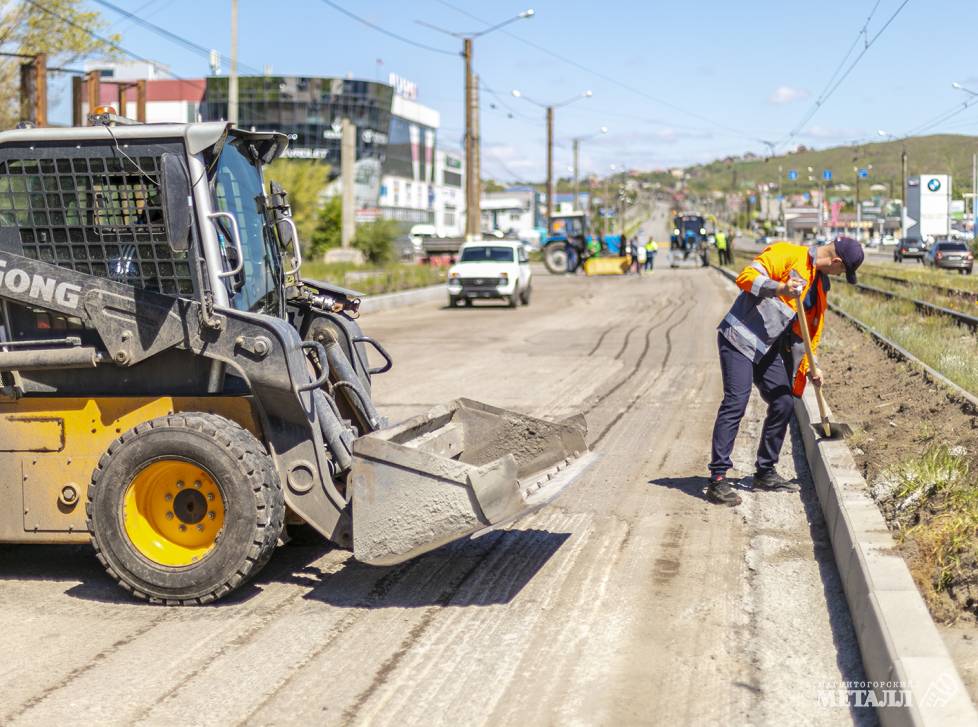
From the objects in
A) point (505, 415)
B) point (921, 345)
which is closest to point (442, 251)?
point (921, 345)

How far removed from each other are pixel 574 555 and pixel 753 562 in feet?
3.28

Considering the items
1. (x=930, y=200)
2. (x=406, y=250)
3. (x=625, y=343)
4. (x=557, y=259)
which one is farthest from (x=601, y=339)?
(x=406, y=250)

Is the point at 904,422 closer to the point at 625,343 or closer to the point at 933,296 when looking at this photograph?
the point at 625,343

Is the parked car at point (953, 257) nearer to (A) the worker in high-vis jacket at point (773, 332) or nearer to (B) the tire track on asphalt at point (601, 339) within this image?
(B) the tire track on asphalt at point (601, 339)

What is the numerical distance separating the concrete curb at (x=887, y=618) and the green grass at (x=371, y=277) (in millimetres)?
28560

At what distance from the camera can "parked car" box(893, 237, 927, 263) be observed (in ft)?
217

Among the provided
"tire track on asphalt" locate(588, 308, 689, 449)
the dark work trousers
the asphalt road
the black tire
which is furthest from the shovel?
the black tire

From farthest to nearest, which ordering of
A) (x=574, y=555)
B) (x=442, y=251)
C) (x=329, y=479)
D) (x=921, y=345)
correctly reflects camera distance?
(x=442, y=251) → (x=921, y=345) → (x=574, y=555) → (x=329, y=479)

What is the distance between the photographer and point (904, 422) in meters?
10.1

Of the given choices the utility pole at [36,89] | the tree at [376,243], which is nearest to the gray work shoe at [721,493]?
the utility pole at [36,89]

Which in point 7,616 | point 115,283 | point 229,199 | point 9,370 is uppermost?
point 229,199

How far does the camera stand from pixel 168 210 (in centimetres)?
572

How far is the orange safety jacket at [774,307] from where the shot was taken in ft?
26.5

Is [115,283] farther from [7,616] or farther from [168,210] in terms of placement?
[7,616]
